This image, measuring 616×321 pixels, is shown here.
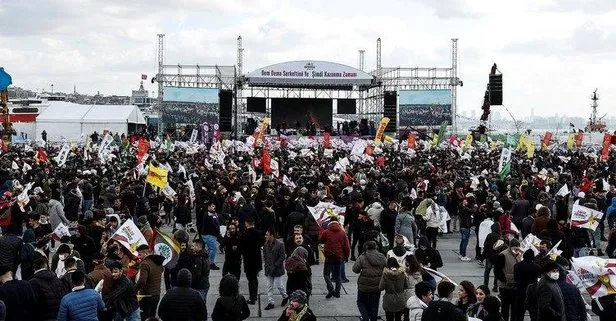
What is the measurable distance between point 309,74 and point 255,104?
9.27 m

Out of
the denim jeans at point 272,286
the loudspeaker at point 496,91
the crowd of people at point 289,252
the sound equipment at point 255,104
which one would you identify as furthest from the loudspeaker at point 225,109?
the denim jeans at point 272,286

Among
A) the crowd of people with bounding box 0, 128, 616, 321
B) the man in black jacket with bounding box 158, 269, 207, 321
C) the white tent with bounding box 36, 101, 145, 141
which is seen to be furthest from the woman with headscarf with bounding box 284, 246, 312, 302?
the white tent with bounding box 36, 101, 145, 141

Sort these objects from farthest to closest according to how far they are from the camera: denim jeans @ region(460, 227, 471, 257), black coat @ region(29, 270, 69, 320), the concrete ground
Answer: denim jeans @ region(460, 227, 471, 257), the concrete ground, black coat @ region(29, 270, 69, 320)

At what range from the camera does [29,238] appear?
37.0 feet

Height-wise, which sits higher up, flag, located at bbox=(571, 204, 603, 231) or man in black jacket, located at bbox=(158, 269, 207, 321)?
flag, located at bbox=(571, 204, 603, 231)

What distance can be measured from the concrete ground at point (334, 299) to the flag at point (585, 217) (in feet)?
6.41

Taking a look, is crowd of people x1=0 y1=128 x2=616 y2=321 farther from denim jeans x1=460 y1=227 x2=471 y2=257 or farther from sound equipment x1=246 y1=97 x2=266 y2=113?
sound equipment x1=246 y1=97 x2=266 y2=113

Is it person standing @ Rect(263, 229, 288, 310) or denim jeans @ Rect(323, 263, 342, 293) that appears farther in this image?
denim jeans @ Rect(323, 263, 342, 293)

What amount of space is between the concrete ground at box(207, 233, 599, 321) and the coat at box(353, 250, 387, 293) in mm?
1141

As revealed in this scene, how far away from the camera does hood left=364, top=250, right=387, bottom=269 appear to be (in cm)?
990

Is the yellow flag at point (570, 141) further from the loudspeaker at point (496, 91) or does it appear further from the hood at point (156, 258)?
the hood at point (156, 258)

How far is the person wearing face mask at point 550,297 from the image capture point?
320 inches

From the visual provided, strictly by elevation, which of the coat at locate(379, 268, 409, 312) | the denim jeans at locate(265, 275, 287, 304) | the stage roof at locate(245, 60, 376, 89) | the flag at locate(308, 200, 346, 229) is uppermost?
the stage roof at locate(245, 60, 376, 89)

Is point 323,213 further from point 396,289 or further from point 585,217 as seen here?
point 585,217
